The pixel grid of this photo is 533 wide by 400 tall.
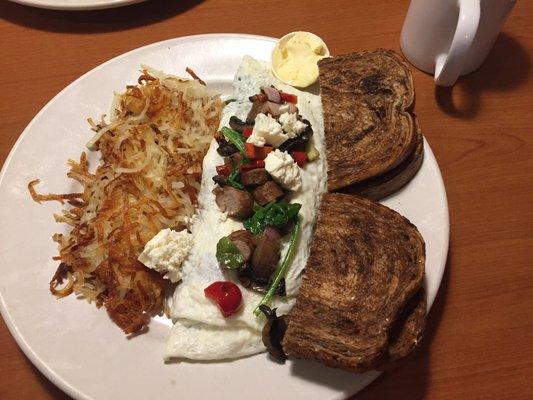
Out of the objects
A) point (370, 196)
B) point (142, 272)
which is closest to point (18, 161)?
point (142, 272)

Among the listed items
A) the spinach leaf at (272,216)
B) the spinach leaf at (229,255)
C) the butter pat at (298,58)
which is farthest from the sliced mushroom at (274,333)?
the butter pat at (298,58)

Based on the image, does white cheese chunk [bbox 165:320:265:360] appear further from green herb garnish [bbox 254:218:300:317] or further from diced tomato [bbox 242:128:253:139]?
diced tomato [bbox 242:128:253:139]

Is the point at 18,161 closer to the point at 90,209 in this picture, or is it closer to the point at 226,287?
the point at 90,209

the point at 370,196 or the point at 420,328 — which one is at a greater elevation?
the point at 370,196

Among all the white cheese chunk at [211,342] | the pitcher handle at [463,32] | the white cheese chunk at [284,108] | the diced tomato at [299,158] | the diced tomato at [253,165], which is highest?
the pitcher handle at [463,32]

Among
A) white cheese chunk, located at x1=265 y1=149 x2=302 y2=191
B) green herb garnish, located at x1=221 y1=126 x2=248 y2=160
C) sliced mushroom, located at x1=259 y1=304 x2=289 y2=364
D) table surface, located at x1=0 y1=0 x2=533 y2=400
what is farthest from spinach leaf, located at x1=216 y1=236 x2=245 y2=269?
table surface, located at x1=0 y1=0 x2=533 y2=400

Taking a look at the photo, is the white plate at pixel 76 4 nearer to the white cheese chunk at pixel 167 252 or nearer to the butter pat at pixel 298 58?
the butter pat at pixel 298 58

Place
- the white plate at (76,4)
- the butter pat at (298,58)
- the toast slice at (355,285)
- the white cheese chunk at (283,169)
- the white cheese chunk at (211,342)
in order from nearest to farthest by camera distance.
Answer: the toast slice at (355,285) → the white cheese chunk at (211,342) → the white cheese chunk at (283,169) → the butter pat at (298,58) → the white plate at (76,4)
